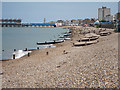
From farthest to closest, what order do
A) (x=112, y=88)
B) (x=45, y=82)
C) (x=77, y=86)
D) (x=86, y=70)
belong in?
(x=86, y=70) → (x=45, y=82) → (x=77, y=86) → (x=112, y=88)

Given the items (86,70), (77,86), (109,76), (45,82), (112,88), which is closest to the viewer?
(112,88)

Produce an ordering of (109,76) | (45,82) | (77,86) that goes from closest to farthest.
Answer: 1. (77,86)
2. (109,76)
3. (45,82)

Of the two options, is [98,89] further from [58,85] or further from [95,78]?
[58,85]

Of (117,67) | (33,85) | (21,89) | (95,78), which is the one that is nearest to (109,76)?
(95,78)

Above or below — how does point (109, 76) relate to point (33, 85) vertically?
above

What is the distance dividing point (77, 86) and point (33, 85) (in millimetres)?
2609

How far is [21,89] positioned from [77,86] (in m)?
3.12

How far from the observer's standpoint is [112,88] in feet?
22.7

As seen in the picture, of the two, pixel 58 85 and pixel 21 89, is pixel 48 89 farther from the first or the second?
pixel 21 89

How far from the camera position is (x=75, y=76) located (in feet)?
28.8

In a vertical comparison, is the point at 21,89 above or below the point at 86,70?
below

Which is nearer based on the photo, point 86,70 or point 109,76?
point 109,76

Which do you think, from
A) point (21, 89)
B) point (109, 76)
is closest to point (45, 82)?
point (21, 89)

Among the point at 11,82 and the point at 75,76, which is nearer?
the point at 75,76
